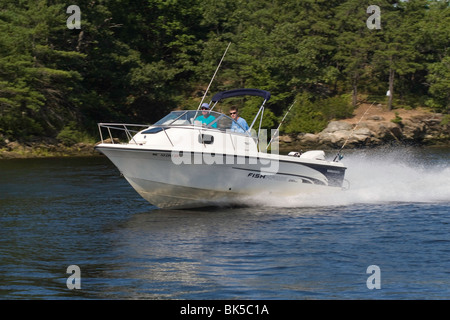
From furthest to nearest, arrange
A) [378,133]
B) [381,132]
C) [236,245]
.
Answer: [381,132] → [378,133] → [236,245]

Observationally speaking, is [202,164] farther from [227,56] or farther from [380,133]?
[227,56]

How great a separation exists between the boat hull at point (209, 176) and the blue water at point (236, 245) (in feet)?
1.04

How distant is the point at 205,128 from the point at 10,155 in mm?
22334

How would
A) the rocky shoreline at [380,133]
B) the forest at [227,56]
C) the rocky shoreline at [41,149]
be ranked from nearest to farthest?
1. the rocky shoreline at [41,149]
2. the forest at [227,56]
3. the rocky shoreline at [380,133]

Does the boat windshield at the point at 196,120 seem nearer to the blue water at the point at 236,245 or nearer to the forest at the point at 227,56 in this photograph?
the blue water at the point at 236,245

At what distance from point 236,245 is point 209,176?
139 inches

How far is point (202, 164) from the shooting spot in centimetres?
1502

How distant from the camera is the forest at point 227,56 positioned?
131 ft

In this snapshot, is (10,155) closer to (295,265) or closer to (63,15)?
(63,15)

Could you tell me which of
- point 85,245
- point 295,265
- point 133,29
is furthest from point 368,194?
point 133,29

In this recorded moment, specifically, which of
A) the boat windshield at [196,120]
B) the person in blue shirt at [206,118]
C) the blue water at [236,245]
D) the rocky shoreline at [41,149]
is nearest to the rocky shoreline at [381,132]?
the rocky shoreline at [41,149]

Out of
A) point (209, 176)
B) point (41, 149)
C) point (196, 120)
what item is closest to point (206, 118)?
point (196, 120)

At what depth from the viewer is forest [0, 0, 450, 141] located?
131ft
